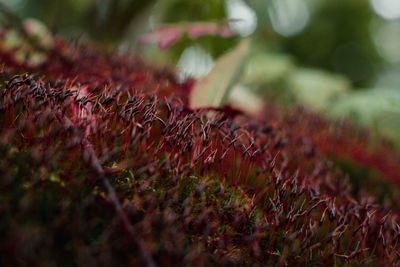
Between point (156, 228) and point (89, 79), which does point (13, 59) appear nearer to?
point (89, 79)

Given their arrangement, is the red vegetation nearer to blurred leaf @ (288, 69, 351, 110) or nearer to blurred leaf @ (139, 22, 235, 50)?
blurred leaf @ (139, 22, 235, 50)

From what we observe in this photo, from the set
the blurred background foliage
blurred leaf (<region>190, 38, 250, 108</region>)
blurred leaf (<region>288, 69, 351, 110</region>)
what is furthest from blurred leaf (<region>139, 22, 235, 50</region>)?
blurred leaf (<region>288, 69, 351, 110</region>)

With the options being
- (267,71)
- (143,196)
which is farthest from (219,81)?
(267,71)

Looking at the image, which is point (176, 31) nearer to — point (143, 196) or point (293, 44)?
point (143, 196)

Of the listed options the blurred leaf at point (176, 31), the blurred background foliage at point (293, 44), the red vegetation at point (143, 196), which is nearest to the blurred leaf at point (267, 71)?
the blurred background foliage at point (293, 44)

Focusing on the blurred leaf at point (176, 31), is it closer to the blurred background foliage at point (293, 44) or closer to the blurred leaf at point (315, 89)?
the blurred background foliage at point (293, 44)

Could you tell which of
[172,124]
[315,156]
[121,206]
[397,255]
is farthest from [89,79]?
[397,255]
